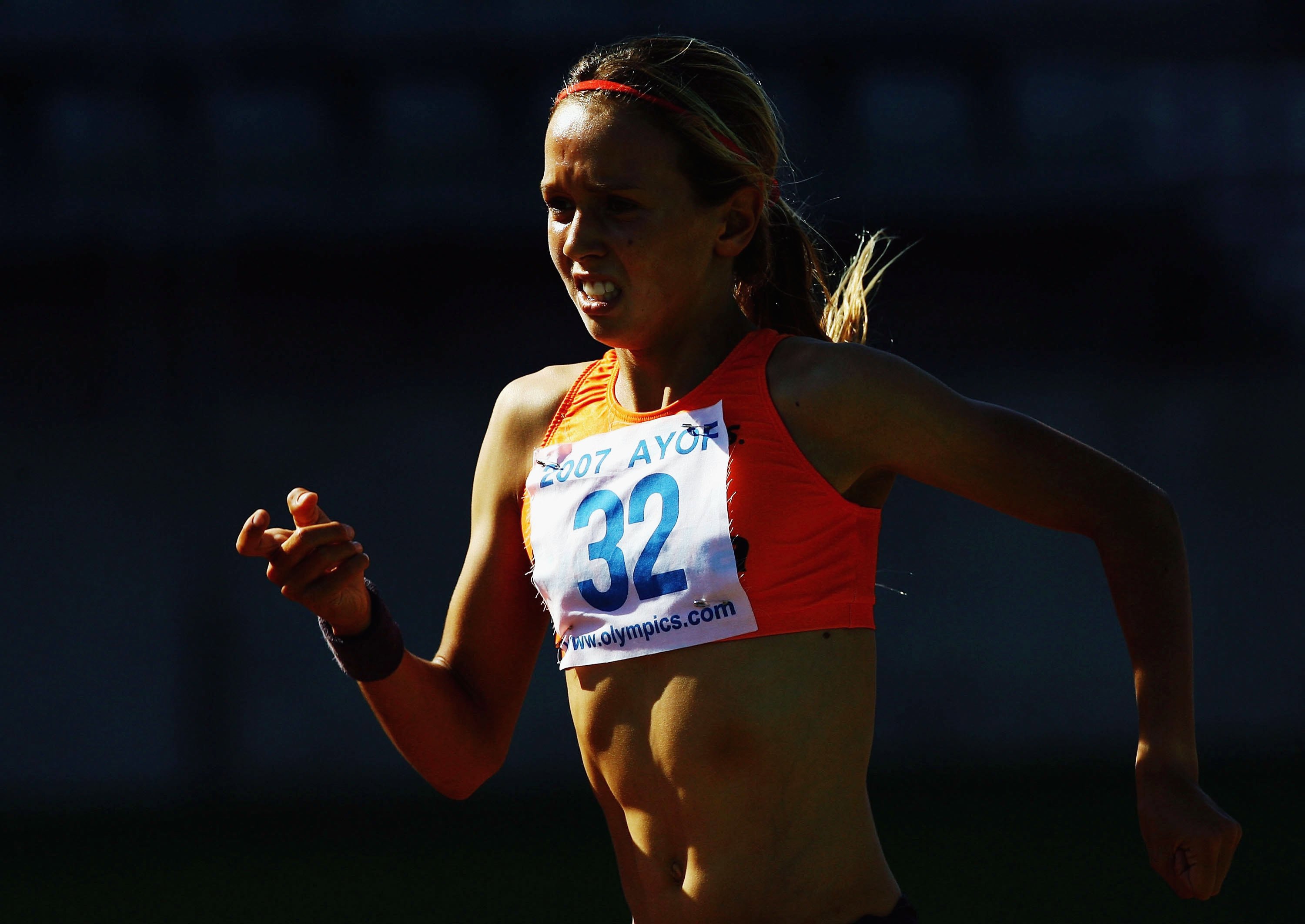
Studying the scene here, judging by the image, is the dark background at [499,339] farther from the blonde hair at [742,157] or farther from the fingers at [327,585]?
the fingers at [327,585]

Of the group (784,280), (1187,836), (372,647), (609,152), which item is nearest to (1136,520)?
(1187,836)

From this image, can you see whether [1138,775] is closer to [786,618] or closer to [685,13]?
[786,618]

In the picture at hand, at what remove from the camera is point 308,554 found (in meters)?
1.42

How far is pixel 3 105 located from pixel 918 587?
3.34m

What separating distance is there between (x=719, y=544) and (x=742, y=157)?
0.46 metres

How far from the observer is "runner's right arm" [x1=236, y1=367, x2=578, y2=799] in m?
1.64

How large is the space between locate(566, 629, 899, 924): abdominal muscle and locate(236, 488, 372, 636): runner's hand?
32cm

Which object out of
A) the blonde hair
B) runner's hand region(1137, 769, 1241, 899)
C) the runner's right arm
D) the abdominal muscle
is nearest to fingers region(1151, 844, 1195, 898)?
runner's hand region(1137, 769, 1241, 899)

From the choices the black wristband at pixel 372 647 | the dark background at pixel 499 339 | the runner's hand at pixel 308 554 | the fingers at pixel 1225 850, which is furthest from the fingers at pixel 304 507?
the dark background at pixel 499 339

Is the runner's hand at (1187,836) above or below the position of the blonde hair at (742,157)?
below

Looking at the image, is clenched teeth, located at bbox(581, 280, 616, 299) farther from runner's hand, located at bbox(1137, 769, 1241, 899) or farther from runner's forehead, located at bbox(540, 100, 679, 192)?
runner's hand, located at bbox(1137, 769, 1241, 899)

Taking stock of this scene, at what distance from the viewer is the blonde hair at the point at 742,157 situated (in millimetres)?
1578

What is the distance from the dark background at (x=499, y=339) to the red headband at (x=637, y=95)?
290cm

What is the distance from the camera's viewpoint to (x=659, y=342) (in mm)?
1632
